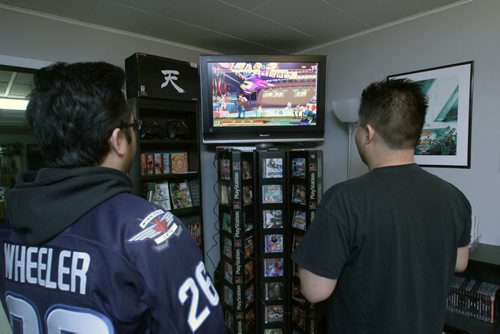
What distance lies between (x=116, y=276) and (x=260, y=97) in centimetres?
210

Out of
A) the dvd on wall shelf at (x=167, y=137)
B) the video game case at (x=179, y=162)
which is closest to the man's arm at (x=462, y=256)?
the dvd on wall shelf at (x=167, y=137)

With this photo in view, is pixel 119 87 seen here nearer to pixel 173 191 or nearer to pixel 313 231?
pixel 313 231

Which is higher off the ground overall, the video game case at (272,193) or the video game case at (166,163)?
the video game case at (166,163)

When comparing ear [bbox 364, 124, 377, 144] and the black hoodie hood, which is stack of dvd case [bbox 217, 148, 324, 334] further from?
the black hoodie hood

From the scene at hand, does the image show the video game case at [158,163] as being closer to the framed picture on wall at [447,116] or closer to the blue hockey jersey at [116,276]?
the blue hockey jersey at [116,276]

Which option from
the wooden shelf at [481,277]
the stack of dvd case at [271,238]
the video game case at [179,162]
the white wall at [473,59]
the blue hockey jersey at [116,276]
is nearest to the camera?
the blue hockey jersey at [116,276]

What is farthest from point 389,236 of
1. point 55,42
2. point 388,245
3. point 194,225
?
point 55,42

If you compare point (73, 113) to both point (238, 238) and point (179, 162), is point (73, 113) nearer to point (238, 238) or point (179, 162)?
point (238, 238)

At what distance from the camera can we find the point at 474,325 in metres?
1.76

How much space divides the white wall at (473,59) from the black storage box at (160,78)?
1572 mm

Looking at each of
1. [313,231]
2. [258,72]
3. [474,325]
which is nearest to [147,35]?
[258,72]

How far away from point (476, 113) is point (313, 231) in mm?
1797

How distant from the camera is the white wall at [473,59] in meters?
1.94

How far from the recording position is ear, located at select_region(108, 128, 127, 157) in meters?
0.68
